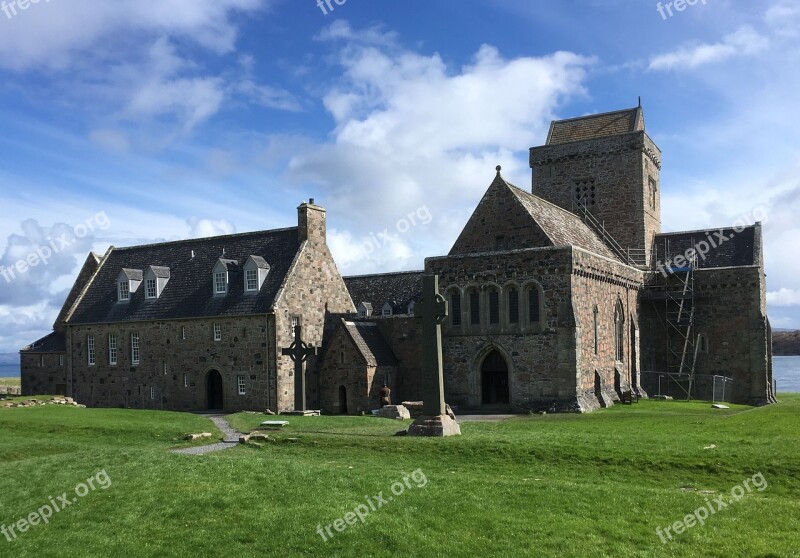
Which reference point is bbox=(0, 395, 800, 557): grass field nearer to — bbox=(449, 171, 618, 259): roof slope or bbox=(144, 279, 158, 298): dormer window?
bbox=(449, 171, 618, 259): roof slope

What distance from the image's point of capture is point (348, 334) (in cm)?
4191

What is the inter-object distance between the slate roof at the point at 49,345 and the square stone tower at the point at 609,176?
34.9m

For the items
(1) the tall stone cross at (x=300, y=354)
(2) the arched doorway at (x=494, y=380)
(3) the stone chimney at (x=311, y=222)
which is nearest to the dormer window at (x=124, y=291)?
(3) the stone chimney at (x=311, y=222)

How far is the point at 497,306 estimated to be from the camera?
39250 millimetres

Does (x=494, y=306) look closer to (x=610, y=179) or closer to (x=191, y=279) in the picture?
(x=610, y=179)

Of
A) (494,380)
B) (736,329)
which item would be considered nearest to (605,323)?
(494,380)

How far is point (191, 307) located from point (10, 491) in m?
27.6

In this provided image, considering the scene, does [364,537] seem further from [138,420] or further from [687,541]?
[138,420]

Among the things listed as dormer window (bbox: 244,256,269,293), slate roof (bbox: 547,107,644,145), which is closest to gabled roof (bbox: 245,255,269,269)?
dormer window (bbox: 244,256,269,293)

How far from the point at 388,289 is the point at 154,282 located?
719 inches

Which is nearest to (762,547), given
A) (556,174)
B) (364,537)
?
(364,537)

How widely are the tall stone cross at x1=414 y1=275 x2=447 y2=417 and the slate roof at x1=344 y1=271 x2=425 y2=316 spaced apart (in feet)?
99.9

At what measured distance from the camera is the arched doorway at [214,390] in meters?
45.1

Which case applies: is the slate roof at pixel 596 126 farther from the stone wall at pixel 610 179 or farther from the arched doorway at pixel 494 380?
the arched doorway at pixel 494 380
